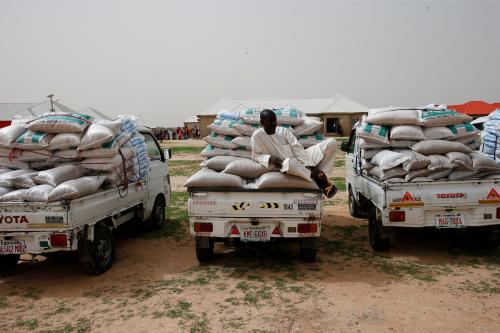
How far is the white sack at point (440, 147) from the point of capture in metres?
5.50

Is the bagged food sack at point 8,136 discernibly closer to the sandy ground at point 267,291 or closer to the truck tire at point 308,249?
the sandy ground at point 267,291

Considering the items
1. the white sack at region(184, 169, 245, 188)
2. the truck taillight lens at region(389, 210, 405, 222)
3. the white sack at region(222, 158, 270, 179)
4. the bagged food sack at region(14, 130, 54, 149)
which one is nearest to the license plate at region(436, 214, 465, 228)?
the truck taillight lens at region(389, 210, 405, 222)

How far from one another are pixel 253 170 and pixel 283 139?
727mm

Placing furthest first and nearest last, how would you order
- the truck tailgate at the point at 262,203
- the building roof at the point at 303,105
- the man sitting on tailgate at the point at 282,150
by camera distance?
the building roof at the point at 303,105, the man sitting on tailgate at the point at 282,150, the truck tailgate at the point at 262,203

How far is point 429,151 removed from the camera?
5.51 m

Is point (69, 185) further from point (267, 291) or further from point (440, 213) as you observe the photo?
point (440, 213)

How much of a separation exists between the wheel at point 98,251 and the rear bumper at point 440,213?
3540mm

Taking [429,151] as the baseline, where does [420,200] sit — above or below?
below

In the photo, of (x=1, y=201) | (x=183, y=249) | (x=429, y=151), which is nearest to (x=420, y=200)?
(x=429, y=151)

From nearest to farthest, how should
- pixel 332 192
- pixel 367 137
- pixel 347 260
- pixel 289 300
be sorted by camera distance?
pixel 289 300 < pixel 332 192 < pixel 347 260 < pixel 367 137

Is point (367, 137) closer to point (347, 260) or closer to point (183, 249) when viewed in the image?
point (347, 260)

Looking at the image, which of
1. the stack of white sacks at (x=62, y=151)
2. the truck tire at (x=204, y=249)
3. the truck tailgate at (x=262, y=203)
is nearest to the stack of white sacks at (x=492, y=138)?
the truck tailgate at (x=262, y=203)

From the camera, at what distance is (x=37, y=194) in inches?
176

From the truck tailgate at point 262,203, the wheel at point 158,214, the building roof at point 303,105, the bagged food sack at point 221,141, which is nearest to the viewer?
the truck tailgate at point 262,203
